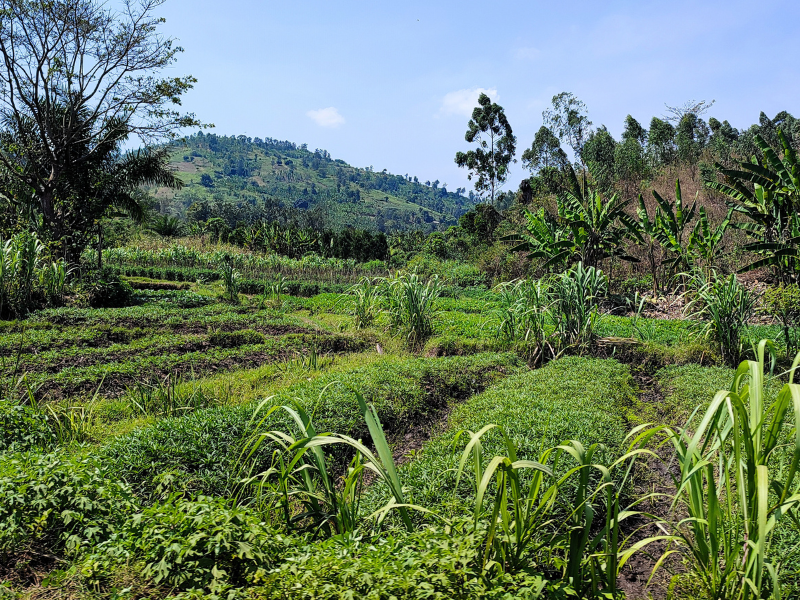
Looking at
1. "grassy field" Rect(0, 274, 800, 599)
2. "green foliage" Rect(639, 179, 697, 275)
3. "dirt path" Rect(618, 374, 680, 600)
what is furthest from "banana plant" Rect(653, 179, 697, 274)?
"dirt path" Rect(618, 374, 680, 600)

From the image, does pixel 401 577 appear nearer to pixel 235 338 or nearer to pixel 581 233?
pixel 235 338

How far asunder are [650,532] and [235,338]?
25.2 ft

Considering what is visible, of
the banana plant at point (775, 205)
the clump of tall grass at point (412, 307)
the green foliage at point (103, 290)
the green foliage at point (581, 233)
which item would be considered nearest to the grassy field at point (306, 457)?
the clump of tall grass at point (412, 307)

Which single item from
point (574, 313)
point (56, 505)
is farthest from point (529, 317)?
point (56, 505)

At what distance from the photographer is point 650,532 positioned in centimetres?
329

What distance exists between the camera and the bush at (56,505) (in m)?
2.29

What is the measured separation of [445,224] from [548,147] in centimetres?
13134

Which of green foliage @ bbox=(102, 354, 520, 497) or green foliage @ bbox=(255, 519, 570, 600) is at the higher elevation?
green foliage @ bbox=(255, 519, 570, 600)

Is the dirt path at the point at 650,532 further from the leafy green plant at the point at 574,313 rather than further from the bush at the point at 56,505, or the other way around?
the leafy green plant at the point at 574,313

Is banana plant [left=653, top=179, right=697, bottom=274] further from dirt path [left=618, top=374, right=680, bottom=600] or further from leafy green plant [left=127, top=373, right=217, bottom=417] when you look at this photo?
leafy green plant [left=127, top=373, right=217, bottom=417]

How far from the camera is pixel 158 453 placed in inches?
135

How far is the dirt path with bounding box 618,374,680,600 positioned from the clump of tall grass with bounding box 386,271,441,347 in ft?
16.4

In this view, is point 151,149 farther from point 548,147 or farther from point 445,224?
point 445,224

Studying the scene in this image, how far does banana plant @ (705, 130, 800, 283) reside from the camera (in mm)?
10445
